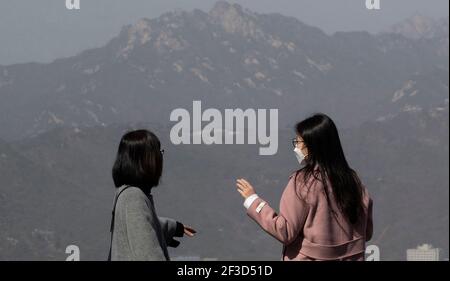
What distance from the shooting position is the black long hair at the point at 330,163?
14.7 ft

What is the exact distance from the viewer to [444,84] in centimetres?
12450

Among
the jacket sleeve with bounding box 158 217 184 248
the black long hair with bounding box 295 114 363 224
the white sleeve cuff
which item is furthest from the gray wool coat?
the black long hair with bounding box 295 114 363 224

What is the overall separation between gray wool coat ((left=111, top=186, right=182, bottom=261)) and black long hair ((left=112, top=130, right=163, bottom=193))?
38 millimetres

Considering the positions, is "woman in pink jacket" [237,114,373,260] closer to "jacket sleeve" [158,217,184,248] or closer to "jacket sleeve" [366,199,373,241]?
"jacket sleeve" [366,199,373,241]

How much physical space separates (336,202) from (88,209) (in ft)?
268

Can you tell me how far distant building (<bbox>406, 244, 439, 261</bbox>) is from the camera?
3983 inches

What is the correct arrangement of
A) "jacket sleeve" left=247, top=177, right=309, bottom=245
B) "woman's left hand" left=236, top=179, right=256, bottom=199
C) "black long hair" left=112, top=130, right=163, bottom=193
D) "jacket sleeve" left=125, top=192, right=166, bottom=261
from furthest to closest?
"woman's left hand" left=236, top=179, right=256, bottom=199, "jacket sleeve" left=247, top=177, right=309, bottom=245, "black long hair" left=112, top=130, right=163, bottom=193, "jacket sleeve" left=125, top=192, right=166, bottom=261

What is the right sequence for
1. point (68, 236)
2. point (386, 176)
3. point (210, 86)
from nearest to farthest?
point (68, 236) → point (210, 86) → point (386, 176)

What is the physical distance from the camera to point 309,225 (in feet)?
14.6

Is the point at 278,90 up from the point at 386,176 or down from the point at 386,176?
up

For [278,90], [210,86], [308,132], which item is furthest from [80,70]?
[308,132]

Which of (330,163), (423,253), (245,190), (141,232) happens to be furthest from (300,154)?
(423,253)
